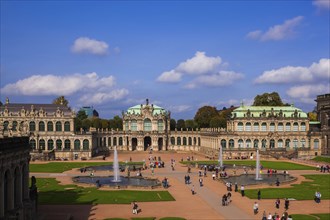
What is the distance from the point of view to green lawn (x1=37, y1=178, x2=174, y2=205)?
2082 inches

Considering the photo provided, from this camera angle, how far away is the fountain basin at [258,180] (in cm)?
6944

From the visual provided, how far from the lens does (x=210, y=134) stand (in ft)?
434

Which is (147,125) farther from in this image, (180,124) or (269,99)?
(269,99)

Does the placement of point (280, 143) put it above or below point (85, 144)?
below

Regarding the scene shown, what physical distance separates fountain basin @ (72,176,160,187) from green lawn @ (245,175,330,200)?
1525 cm

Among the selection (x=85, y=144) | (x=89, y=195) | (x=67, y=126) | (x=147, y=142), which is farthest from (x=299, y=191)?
(x=147, y=142)

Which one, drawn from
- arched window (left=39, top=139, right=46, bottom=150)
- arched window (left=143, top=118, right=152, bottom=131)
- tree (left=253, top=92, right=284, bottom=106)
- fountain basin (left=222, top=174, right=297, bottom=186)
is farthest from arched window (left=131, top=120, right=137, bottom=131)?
fountain basin (left=222, top=174, right=297, bottom=186)

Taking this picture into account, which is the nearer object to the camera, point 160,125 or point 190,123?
point 160,125

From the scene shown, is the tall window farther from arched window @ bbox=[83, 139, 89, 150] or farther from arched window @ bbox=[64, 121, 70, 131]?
arched window @ bbox=[64, 121, 70, 131]

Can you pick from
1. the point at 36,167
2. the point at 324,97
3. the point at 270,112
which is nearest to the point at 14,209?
the point at 36,167

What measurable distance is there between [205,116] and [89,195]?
12114 centimetres

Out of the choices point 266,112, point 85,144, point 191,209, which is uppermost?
point 266,112

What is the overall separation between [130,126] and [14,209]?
112 metres

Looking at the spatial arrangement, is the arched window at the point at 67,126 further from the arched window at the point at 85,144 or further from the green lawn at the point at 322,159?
the green lawn at the point at 322,159
